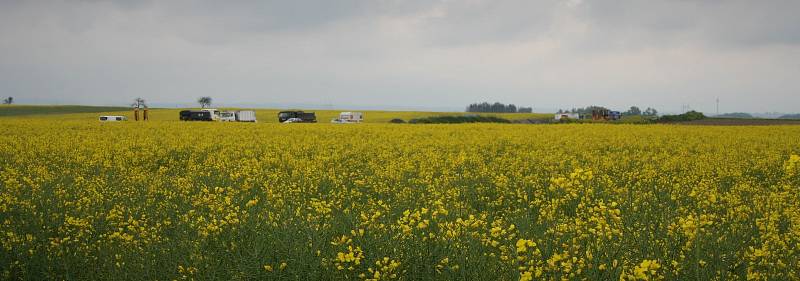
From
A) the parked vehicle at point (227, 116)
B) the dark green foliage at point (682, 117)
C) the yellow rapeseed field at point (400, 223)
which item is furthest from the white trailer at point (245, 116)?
the yellow rapeseed field at point (400, 223)

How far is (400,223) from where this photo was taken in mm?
5883

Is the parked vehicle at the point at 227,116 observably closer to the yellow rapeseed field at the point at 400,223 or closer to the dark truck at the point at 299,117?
the dark truck at the point at 299,117

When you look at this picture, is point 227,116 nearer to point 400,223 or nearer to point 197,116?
point 197,116

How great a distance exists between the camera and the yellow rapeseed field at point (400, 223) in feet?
16.6

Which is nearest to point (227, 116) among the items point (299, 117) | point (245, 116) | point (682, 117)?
point (245, 116)

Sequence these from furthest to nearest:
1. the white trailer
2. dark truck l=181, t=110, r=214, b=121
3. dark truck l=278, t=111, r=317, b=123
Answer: the white trailer → dark truck l=278, t=111, r=317, b=123 → dark truck l=181, t=110, r=214, b=121

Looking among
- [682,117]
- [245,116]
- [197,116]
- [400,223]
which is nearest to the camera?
[400,223]

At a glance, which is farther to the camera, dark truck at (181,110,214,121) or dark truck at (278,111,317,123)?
dark truck at (278,111,317,123)

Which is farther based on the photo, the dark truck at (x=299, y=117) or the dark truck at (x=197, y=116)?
the dark truck at (x=299, y=117)

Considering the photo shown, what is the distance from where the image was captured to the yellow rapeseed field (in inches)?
200

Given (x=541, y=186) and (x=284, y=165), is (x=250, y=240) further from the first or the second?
(x=284, y=165)

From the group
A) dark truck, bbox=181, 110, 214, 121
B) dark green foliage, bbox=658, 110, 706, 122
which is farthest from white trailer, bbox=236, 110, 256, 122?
dark green foliage, bbox=658, 110, 706, 122

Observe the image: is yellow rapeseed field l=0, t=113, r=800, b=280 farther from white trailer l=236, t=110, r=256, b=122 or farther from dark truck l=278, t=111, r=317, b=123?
white trailer l=236, t=110, r=256, b=122

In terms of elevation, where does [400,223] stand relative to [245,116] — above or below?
below
